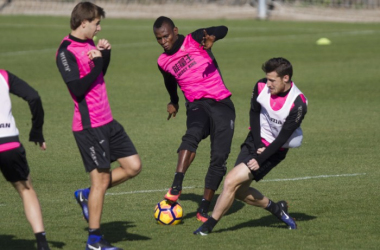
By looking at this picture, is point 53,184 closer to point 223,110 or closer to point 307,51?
point 223,110

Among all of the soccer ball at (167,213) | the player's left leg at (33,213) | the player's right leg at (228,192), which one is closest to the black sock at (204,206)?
the soccer ball at (167,213)

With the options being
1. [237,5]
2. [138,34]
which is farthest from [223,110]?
[237,5]

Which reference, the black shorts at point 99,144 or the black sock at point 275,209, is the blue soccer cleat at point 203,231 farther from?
the black shorts at point 99,144

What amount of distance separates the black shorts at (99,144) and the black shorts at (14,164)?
669 millimetres

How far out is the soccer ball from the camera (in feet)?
28.9

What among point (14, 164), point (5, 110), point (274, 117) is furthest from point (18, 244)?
point (274, 117)

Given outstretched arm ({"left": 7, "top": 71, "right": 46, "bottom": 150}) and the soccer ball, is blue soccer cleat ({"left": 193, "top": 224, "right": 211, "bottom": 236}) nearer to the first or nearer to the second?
the soccer ball

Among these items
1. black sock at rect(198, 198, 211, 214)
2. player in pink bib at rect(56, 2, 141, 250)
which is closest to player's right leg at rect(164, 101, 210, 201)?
black sock at rect(198, 198, 211, 214)

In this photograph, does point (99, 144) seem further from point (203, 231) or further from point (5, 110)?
point (203, 231)

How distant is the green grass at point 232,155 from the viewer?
332 inches

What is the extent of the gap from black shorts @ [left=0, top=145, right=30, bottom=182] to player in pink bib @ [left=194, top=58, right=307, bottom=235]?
83.1 inches

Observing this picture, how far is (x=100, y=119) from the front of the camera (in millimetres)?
7758

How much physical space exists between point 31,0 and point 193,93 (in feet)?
110

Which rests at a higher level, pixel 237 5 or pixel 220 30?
pixel 220 30
